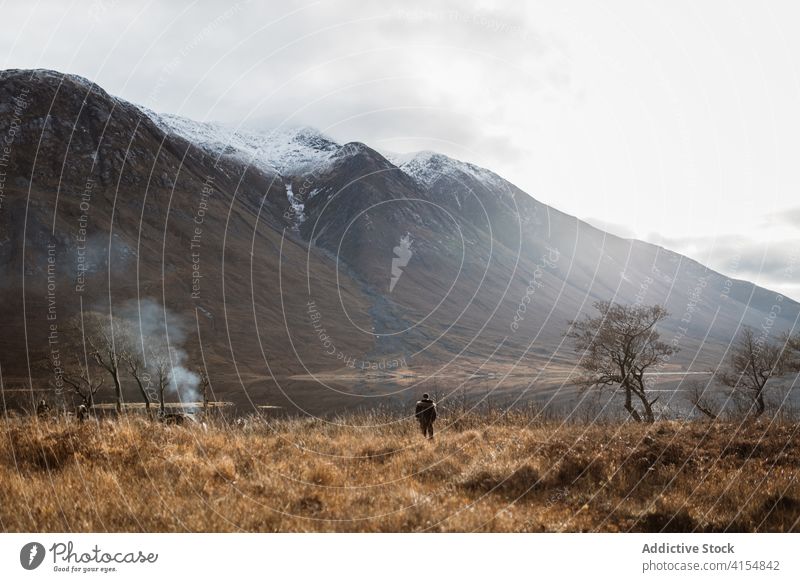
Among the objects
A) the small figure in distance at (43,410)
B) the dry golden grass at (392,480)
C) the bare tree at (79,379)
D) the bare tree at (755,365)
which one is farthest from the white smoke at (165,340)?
the dry golden grass at (392,480)

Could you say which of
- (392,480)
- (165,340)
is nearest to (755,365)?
(392,480)

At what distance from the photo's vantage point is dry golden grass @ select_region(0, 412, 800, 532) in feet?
21.4

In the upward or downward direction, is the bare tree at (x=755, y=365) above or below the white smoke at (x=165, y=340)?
above

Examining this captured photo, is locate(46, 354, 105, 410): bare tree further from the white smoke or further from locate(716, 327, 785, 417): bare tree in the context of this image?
locate(716, 327, 785, 417): bare tree

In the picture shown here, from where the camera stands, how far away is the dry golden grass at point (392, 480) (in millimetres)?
6531

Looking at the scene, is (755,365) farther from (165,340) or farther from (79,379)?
(165,340)

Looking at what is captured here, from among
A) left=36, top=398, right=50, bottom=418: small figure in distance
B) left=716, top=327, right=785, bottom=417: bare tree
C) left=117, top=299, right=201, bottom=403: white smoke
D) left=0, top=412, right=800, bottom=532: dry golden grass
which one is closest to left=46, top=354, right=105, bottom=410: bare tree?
left=117, top=299, right=201, bottom=403: white smoke

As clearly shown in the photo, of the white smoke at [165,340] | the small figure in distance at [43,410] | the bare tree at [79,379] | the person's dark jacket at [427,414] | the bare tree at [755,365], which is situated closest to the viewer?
the small figure in distance at [43,410]

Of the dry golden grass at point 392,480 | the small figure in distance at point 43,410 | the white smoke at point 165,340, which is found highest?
the dry golden grass at point 392,480

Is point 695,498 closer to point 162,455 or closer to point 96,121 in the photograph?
point 162,455

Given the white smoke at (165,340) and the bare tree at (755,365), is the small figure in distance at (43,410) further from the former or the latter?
the white smoke at (165,340)

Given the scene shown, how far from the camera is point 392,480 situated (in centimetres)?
823

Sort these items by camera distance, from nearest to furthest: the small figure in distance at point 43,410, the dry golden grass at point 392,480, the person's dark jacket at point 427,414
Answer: the dry golden grass at point 392,480 → the small figure in distance at point 43,410 → the person's dark jacket at point 427,414

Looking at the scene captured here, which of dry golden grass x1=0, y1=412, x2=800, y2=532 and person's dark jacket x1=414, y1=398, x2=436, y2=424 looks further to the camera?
person's dark jacket x1=414, y1=398, x2=436, y2=424
